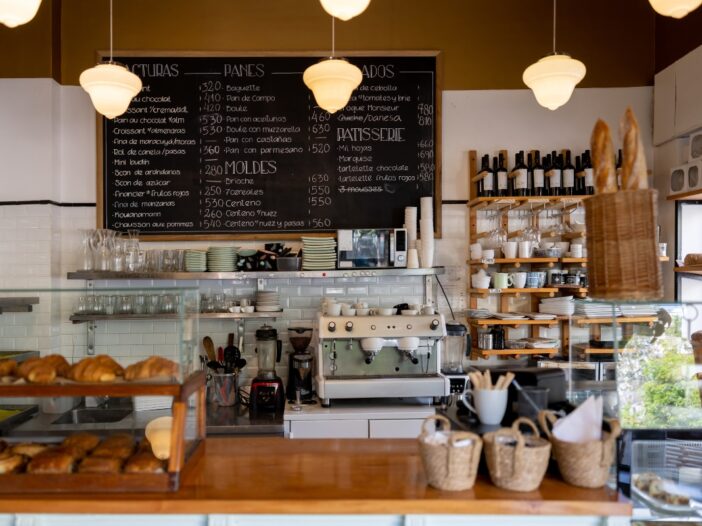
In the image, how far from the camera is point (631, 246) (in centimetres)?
180

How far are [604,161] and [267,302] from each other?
101 inches

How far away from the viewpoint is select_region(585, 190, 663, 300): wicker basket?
1795 mm

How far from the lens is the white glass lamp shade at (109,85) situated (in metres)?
2.64

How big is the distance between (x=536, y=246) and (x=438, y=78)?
1381mm

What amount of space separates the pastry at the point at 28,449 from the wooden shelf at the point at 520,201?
290cm

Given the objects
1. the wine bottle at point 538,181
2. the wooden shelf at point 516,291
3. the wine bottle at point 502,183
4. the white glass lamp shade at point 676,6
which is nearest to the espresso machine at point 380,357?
the wooden shelf at point 516,291

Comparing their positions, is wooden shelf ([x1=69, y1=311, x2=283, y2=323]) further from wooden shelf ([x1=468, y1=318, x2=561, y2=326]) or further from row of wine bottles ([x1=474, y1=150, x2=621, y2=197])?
row of wine bottles ([x1=474, y1=150, x2=621, y2=197])

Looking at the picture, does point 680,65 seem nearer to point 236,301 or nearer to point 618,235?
point 618,235

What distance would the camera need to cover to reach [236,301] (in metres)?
4.15

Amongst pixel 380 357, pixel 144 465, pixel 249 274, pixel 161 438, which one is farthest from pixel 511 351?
pixel 144 465

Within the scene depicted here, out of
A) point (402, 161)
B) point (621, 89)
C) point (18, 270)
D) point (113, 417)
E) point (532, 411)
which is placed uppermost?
point (621, 89)

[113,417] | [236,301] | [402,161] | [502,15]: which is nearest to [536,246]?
[402,161]

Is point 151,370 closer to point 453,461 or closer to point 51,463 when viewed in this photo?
point 51,463

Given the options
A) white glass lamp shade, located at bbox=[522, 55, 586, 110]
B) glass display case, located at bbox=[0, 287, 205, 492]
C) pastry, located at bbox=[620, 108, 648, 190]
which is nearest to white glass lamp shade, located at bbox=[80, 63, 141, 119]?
Result: glass display case, located at bbox=[0, 287, 205, 492]
